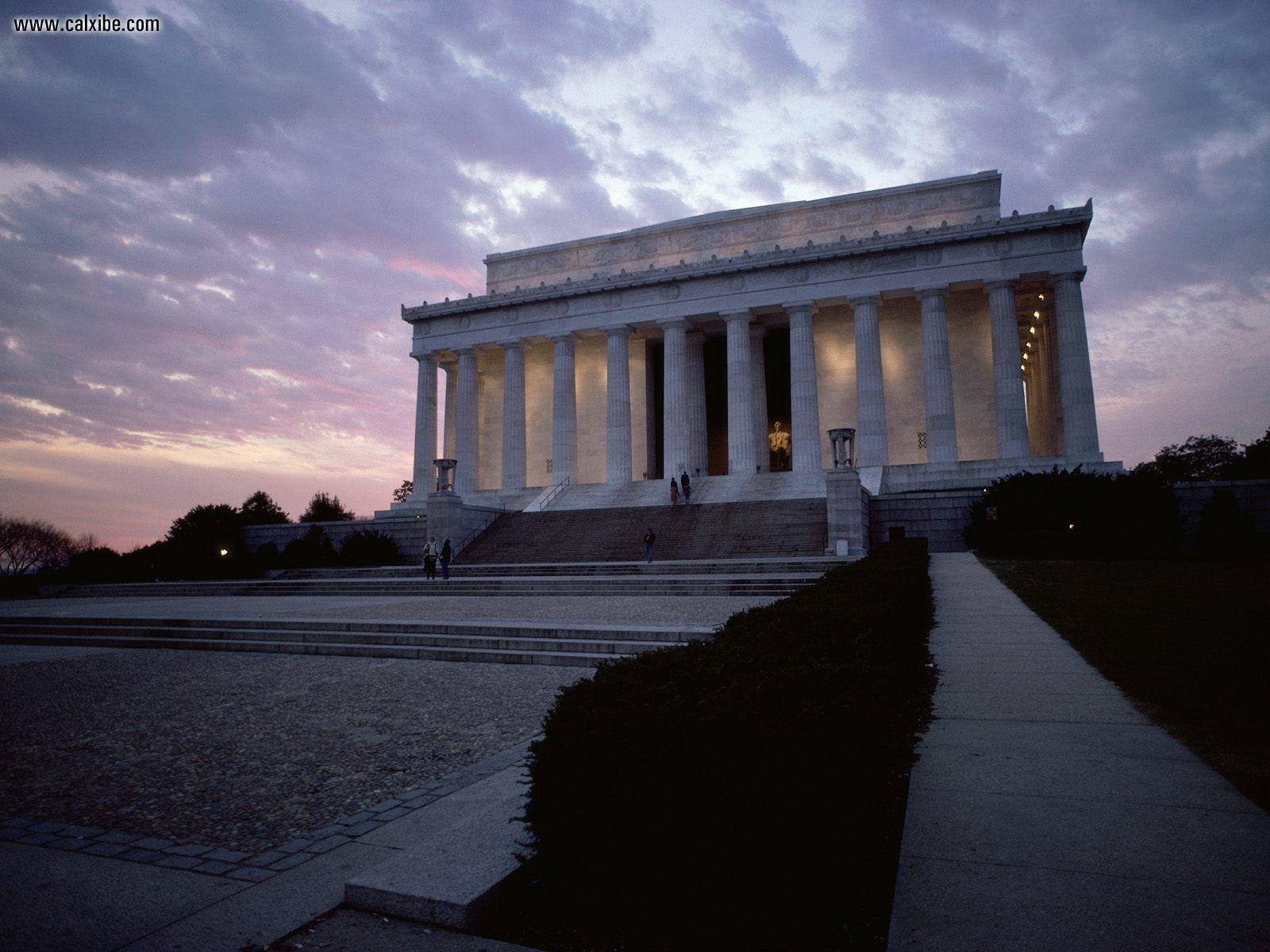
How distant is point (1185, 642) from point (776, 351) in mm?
48568

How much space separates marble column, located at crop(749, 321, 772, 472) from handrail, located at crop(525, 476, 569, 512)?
1278cm

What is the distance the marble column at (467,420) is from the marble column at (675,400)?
15096mm

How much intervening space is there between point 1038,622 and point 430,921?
12386mm

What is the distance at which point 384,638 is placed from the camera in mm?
14773

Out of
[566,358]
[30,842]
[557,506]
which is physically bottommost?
[30,842]

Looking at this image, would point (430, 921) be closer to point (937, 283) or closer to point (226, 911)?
point (226, 911)

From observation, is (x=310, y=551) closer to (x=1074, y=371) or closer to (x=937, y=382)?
(x=937, y=382)

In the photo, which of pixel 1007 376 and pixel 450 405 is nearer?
pixel 1007 376

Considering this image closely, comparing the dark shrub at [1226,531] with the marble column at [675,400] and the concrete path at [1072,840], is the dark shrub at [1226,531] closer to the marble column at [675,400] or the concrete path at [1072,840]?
the concrete path at [1072,840]

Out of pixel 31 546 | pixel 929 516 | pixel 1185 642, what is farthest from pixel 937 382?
pixel 31 546

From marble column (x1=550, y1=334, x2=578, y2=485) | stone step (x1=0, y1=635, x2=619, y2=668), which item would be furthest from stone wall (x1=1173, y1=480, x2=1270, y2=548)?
marble column (x1=550, y1=334, x2=578, y2=485)

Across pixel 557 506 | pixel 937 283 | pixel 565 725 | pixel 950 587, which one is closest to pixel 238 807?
pixel 565 725

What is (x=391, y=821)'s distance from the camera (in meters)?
5.23

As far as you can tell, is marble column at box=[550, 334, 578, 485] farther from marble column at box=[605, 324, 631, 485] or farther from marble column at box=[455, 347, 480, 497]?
marble column at box=[455, 347, 480, 497]
